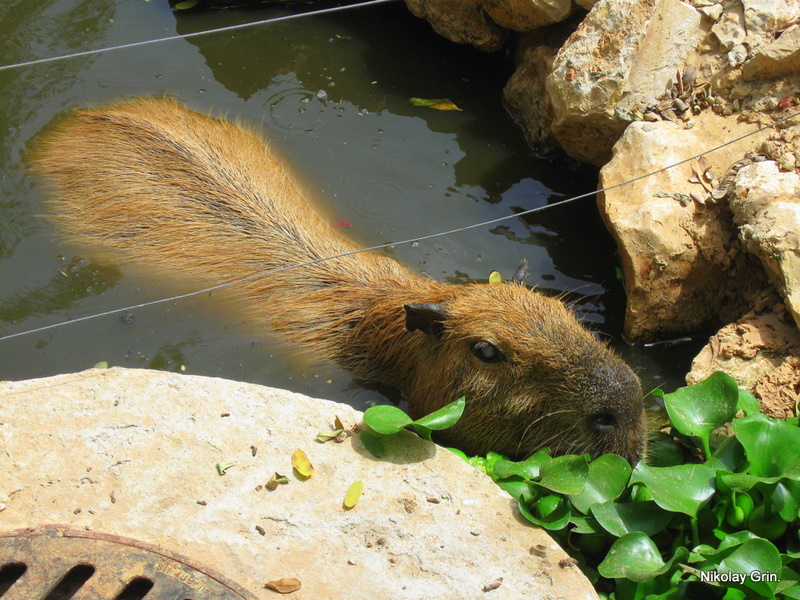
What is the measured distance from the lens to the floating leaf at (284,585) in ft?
8.32

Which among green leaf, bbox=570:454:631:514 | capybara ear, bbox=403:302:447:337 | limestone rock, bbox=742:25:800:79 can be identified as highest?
limestone rock, bbox=742:25:800:79

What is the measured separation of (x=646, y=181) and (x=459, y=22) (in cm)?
251

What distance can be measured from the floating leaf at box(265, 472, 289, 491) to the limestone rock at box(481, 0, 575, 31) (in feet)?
13.3

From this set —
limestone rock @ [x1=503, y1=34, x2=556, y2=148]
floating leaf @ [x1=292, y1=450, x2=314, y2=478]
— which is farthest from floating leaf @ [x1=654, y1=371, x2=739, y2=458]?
limestone rock @ [x1=503, y1=34, x2=556, y2=148]

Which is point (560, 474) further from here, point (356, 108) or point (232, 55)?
point (232, 55)

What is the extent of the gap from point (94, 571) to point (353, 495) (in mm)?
948

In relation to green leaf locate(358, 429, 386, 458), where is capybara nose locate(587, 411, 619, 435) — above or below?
below

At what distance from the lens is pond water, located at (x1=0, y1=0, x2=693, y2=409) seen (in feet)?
14.9

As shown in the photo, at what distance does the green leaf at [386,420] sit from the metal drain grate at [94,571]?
853mm

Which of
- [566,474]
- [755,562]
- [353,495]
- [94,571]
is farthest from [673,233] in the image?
[94,571]

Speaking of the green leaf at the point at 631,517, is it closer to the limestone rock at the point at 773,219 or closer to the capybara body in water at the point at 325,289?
the capybara body in water at the point at 325,289

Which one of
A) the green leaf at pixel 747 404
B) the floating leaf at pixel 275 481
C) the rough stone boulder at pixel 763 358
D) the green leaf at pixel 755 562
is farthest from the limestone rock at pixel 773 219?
the floating leaf at pixel 275 481

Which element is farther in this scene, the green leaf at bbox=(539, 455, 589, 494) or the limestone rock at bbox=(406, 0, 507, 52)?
the limestone rock at bbox=(406, 0, 507, 52)

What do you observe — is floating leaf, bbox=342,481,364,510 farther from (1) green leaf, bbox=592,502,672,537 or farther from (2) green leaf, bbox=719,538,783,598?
(2) green leaf, bbox=719,538,783,598
